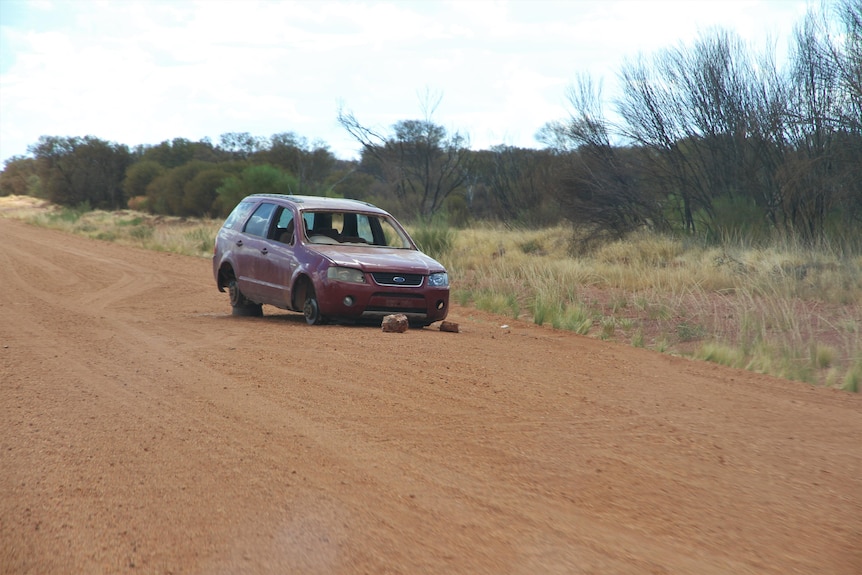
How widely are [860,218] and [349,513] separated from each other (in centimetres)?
2006

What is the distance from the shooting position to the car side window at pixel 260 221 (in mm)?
13573

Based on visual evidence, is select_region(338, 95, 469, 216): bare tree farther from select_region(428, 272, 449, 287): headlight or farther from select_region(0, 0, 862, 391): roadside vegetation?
select_region(428, 272, 449, 287): headlight

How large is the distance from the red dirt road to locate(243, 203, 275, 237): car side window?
10.4 feet

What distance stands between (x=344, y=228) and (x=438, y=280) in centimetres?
180

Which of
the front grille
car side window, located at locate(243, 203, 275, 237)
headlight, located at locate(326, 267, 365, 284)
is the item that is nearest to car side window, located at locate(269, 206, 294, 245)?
car side window, located at locate(243, 203, 275, 237)

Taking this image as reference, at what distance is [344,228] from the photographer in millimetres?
13531

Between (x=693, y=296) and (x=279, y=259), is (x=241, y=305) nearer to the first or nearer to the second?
(x=279, y=259)

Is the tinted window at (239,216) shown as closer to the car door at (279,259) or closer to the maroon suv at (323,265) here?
the maroon suv at (323,265)

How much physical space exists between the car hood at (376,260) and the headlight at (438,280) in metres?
0.06

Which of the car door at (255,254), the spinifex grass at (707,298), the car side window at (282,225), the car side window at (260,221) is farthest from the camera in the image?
the car side window at (260,221)

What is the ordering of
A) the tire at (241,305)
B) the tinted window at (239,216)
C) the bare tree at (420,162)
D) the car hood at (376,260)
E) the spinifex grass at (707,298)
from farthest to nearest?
1. the bare tree at (420,162)
2. the tinted window at (239,216)
3. the tire at (241,305)
4. the car hood at (376,260)
5. the spinifex grass at (707,298)

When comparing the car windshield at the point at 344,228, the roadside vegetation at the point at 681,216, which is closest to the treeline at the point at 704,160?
the roadside vegetation at the point at 681,216

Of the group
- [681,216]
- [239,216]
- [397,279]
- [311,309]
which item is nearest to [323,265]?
[311,309]

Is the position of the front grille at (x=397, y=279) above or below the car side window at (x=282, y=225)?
below
